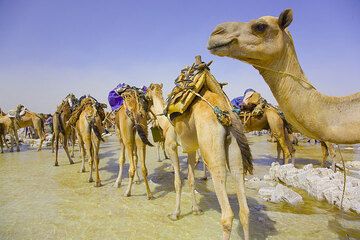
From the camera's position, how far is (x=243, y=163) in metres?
3.65

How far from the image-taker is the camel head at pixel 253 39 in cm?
223

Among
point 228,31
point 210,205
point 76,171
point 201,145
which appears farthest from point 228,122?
point 76,171

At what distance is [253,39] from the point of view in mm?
2250

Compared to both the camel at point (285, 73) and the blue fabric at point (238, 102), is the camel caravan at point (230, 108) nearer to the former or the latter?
the camel at point (285, 73)

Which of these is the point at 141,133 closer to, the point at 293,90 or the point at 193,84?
the point at 193,84

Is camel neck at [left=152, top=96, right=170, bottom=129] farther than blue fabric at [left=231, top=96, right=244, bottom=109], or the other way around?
blue fabric at [left=231, top=96, right=244, bottom=109]

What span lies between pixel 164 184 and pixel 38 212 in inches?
126

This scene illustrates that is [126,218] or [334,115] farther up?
[334,115]

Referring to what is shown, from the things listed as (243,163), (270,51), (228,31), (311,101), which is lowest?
(243,163)

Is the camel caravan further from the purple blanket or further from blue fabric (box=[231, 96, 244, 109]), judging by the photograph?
blue fabric (box=[231, 96, 244, 109])

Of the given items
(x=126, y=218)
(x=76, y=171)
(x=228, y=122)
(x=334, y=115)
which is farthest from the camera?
(x=76, y=171)

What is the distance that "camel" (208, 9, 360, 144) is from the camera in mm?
2168

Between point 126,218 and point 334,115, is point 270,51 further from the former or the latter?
point 126,218

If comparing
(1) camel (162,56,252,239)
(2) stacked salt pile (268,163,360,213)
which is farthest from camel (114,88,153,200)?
(2) stacked salt pile (268,163,360,213)
